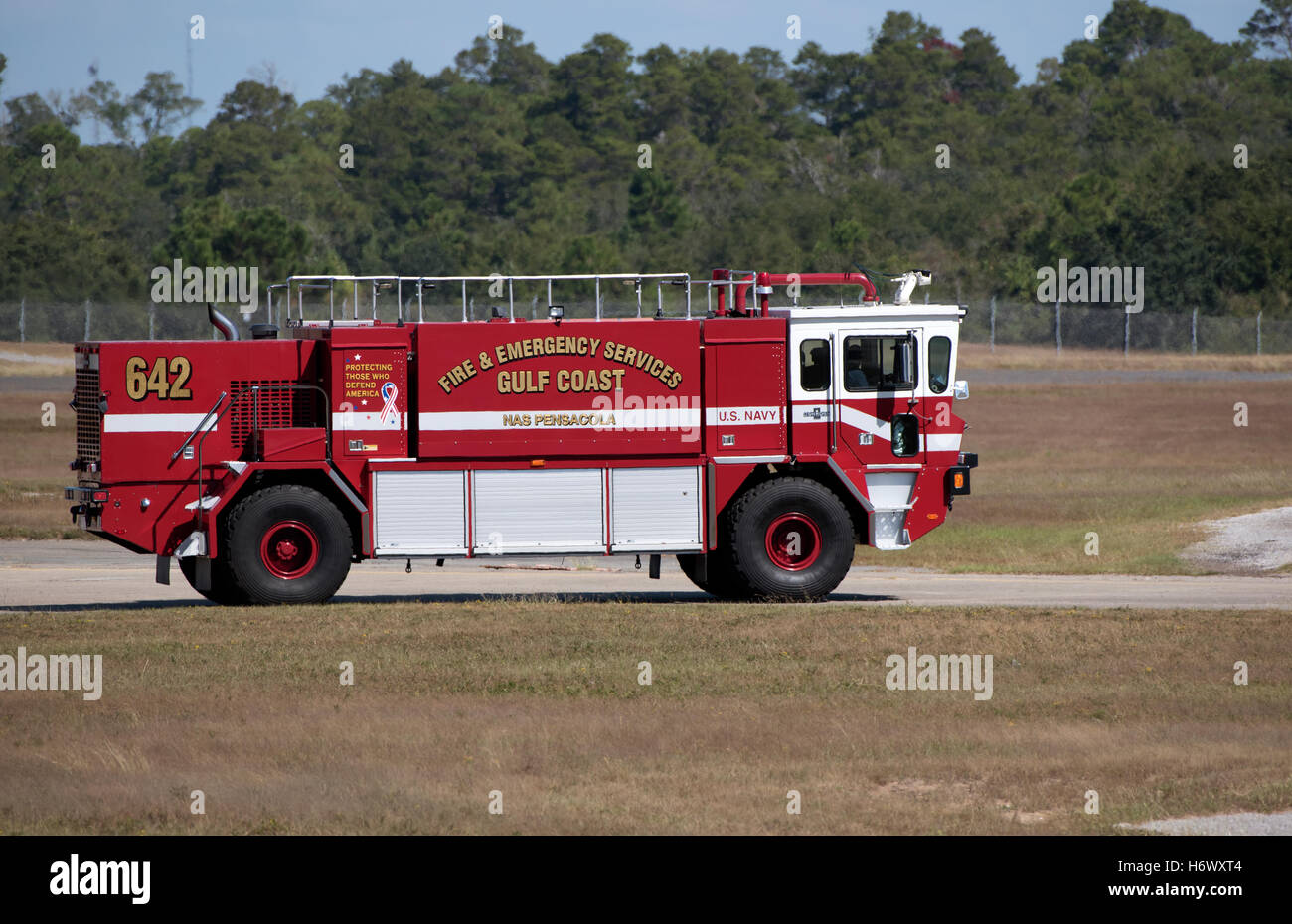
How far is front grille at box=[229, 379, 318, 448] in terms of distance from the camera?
19.0 m

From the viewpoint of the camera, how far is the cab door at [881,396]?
64.6 ft

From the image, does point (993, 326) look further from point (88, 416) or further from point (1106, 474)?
point (88, 416)

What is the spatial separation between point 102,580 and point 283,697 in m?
10.1

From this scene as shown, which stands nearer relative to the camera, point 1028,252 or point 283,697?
point 283,697

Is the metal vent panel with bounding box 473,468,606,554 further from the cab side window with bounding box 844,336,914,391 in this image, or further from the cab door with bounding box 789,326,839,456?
the cab side window with bounding box 844,336,914,391

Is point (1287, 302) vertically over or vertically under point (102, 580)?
over

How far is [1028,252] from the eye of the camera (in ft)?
295

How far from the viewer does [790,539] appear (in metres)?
19.7

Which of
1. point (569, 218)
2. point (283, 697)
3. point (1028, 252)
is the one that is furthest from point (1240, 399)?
point (569, 218)

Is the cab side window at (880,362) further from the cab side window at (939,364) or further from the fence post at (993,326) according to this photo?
the fence post at (993,326)

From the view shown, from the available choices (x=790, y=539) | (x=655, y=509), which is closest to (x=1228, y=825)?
(x=790, y=539)

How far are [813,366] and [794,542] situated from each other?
209cm

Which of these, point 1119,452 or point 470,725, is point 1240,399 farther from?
point 470,725

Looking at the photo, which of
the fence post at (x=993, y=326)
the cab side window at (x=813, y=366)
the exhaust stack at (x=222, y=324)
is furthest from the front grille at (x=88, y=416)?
the fence post at (x=993, y=326)
